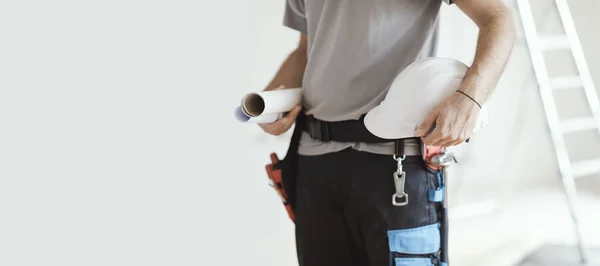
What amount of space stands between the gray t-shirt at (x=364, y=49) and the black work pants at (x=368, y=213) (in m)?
0.04

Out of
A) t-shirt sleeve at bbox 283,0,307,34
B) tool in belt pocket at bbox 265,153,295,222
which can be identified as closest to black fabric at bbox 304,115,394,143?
tool in belt pocket at bbox 265,153,295,222

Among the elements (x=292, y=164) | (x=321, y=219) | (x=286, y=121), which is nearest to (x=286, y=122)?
(x=286, y=121)

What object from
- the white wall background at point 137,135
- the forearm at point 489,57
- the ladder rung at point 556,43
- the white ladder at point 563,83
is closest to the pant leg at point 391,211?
the forearm at point 489,57

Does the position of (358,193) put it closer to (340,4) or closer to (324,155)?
(324,155)

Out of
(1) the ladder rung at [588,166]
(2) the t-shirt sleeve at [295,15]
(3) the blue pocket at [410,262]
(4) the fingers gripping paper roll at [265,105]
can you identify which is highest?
(2) the t-shirt sleeve at [295,15]

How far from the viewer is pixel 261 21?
5.72ft

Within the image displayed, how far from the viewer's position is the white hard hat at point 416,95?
0.91m

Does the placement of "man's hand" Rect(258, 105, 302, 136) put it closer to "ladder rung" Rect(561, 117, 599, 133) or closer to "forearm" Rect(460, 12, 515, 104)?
"forearm" Rect(460, 12, 515, 104)

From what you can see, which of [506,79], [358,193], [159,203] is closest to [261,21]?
[159,203]

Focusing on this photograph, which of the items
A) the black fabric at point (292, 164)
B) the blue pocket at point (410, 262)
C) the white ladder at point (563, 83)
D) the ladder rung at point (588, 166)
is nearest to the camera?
the blue pocket at point (410, 262)

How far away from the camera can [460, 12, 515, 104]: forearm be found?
0.89 metres

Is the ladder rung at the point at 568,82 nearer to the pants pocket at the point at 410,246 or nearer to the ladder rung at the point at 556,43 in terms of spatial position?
the ladder rung at the point at 556,43

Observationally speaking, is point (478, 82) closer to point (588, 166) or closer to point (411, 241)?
point (411, 241)

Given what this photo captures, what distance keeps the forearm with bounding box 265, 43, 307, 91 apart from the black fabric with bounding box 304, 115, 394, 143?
0.15 m
